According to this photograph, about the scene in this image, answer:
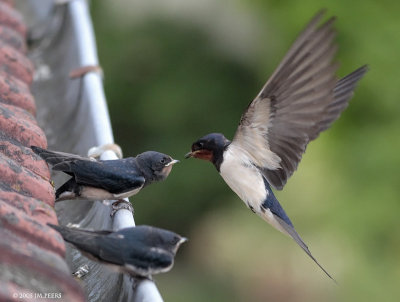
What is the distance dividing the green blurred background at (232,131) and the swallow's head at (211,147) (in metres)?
2.98

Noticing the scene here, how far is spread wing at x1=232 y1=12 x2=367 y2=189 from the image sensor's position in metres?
2.38

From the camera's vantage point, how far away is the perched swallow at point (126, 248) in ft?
5.56

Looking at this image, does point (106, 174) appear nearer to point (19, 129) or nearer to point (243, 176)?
point (19, 129)

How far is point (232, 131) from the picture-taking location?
6906 mm

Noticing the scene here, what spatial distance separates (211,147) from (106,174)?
29.9 inches

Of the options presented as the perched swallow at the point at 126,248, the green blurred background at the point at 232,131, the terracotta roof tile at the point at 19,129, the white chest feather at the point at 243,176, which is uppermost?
the perched swallow at the point at 126,248

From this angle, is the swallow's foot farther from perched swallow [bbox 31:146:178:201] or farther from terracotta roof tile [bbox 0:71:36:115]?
terracotta roof tile [bbox 0:71:36:115]

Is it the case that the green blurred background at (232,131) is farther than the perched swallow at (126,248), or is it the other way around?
the green blurred background at (232,131)

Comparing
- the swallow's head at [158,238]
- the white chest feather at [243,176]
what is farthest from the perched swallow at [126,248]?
the white chest feather at [243,176]

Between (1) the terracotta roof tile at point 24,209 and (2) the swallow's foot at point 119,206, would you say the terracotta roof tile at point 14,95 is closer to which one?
(1) the terracotta roof tile at point 24,209

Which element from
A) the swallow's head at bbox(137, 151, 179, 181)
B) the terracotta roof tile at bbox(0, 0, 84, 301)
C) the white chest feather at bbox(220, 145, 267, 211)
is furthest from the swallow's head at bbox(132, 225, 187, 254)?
the white chest feather at bbox(220, 145, 267, 211)

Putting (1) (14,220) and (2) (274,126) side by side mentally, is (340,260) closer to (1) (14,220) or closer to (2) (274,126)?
(2) (274,126)

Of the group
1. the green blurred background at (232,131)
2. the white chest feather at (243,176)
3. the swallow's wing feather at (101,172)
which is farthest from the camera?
the green blurred background at (232,131)

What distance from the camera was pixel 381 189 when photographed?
5.92 m
